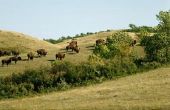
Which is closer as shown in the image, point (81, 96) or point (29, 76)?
point (81, 96)

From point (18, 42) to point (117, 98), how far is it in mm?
72592

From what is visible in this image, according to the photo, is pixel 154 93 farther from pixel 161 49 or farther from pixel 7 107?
pixel 161 49

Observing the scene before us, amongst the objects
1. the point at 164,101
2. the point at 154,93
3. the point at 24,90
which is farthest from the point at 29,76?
the point at 164,101

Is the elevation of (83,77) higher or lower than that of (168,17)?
lower

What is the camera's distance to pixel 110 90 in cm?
6438

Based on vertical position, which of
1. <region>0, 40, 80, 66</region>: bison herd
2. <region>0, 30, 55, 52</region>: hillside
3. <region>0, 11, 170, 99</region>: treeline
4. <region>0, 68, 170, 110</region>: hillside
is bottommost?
<region>0, 68, 170, 110</region>: hillside

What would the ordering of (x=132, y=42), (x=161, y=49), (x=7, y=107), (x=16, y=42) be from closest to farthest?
(x=7, y=107), (x=161, y=49), (x=132, y=42), (x=16, y=42)

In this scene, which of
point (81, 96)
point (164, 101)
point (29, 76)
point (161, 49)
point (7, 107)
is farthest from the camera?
point (161, 49)

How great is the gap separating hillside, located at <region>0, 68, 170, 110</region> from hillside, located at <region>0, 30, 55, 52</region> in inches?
1932

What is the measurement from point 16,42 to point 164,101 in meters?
79.6

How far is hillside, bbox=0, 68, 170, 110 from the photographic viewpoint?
49.6 metres

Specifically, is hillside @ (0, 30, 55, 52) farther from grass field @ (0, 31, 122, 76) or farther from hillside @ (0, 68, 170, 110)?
hillside @ (0, 68, 170, 110)

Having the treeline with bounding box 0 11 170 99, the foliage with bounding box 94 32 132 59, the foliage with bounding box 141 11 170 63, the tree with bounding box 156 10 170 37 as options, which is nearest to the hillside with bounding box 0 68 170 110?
the treeline with bounding box 0 11 170 99

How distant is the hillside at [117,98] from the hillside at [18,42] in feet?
161
